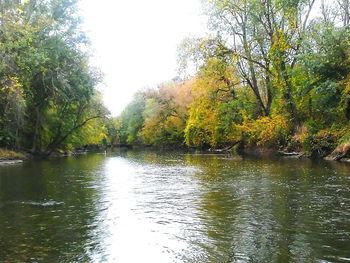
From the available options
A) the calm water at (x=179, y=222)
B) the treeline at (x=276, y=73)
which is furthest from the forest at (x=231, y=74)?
the calm water at (x=179, y=222)

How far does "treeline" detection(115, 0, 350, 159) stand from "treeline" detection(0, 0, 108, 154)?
11.5 meters

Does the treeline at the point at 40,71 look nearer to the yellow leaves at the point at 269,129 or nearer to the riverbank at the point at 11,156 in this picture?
the riverbank at the point at 11,156

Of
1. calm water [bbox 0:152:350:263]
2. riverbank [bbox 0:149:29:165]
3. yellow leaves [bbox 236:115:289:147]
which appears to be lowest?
calm water [bbox 0:152:350:263]

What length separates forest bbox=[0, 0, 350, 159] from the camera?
34750mm

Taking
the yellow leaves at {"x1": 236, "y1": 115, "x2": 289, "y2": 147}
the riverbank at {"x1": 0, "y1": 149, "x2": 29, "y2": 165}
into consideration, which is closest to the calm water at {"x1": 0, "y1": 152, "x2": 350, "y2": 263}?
the riverbank at {"x1": 0, "y1": 149, "x2": 29, "y2": 165}

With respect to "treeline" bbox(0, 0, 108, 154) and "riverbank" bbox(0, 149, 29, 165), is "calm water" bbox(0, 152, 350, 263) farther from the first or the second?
"riverbank" bbox(0, 149, 29, 165)

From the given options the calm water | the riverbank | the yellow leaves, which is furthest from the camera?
the yellow leaves

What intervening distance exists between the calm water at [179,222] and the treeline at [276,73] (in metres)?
18.4

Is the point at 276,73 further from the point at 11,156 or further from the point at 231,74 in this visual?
the point at 11,156

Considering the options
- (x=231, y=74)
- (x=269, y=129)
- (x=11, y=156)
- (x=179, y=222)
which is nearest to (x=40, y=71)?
(x=11, y=156)

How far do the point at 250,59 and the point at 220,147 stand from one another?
24.7 meters

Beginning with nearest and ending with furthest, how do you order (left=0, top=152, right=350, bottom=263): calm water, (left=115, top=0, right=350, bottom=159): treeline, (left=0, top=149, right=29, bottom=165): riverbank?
(left=0, top=152, right=350, bottom=263): calm water, (left=115, top=0, right=350, bottom=159): treeline, (left=0, top=149, right=29, bottom=165): riverbank

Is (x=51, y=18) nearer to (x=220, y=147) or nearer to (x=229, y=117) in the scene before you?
(x=229, y=117)

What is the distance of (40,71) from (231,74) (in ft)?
70.1
